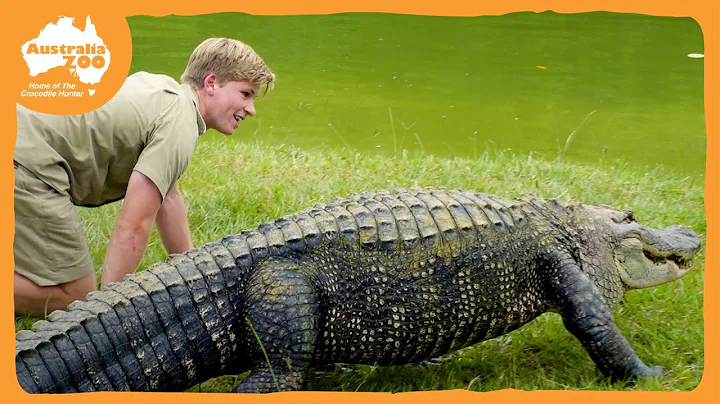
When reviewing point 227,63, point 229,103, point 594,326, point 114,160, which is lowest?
point 594,326

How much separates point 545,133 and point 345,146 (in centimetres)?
142

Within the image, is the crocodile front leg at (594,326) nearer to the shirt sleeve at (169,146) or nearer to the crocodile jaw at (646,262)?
the crocodile jaw at (646,262)

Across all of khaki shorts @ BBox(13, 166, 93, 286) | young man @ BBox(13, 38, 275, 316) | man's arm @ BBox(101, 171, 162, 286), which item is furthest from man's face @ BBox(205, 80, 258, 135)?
khaki shorts @ BBox(13, 166, 93, 286)

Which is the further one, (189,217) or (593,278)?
(189,217)

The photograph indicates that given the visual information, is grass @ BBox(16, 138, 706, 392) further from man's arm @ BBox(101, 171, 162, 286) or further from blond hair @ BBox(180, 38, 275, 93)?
blond hair @ BBox(180, 38, 275, 93)

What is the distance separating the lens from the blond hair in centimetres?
399

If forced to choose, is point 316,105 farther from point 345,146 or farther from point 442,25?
point 442,25

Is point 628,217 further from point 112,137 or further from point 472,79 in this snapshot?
point 112,137

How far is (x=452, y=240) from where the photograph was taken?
344 centimetres

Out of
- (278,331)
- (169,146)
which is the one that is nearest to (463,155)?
(169,146)

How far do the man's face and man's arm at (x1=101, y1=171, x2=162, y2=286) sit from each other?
1.98 feet

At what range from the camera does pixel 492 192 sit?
508 centimetres

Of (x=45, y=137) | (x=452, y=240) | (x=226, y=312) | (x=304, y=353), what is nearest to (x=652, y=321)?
(x=452, y=240)

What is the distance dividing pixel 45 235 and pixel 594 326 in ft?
7.82
